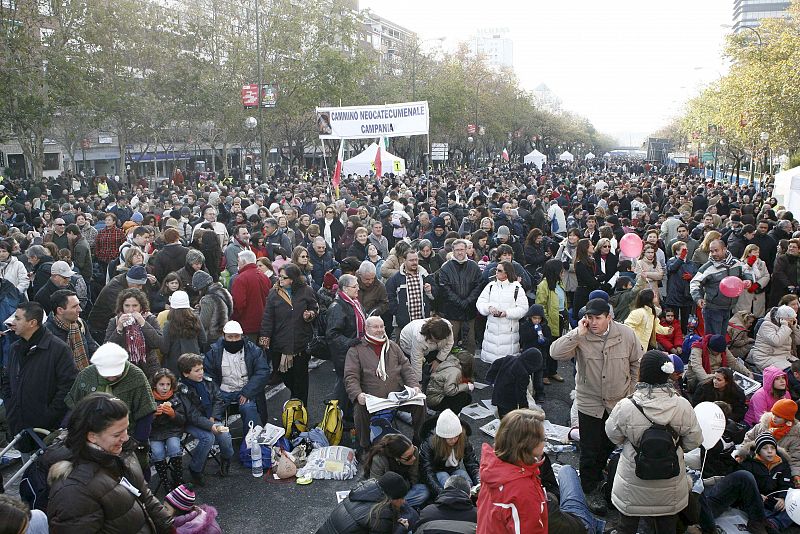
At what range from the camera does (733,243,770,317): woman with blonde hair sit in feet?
31.1

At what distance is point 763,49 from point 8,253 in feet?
97.9

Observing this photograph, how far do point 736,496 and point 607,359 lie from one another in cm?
137

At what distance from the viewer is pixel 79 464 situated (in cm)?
347

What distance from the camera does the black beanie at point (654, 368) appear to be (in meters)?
4.49

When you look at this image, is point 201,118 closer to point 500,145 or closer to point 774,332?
point 774,332

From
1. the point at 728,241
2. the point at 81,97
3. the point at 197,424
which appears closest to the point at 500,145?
the point at 81,97

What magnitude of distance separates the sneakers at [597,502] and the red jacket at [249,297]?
167 inches

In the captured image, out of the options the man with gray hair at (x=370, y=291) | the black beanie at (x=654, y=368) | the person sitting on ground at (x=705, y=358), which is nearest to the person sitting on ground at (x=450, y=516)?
the black beanie at (x=654, y=368)

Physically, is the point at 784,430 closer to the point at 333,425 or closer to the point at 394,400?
the point at 394,400

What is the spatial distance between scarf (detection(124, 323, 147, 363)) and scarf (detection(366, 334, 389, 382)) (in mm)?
2070

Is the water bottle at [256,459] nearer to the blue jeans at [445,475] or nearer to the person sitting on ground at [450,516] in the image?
the blue jeans at [445,475]

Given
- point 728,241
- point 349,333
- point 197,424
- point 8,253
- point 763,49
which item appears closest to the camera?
point 197,424

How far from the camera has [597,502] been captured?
5742 mm

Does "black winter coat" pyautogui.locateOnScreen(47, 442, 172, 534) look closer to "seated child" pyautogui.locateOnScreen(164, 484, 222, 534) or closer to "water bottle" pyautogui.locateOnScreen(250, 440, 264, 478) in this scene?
"seated child" pyautogui.locateOnScreen(164, 484, 222, 534)
